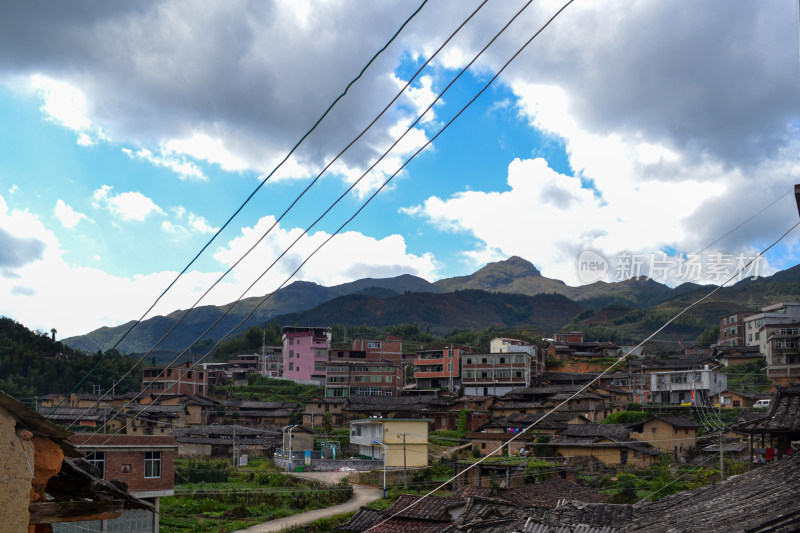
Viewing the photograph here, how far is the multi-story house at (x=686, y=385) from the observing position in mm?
52562

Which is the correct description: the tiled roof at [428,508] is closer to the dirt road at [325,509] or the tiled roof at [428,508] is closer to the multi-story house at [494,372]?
the dirt road at [325,509]

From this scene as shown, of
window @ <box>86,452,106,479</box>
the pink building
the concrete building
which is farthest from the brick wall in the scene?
the pink building

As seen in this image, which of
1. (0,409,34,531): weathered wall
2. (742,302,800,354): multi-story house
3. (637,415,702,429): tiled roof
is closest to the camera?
(0,409,34,531): weathered wall

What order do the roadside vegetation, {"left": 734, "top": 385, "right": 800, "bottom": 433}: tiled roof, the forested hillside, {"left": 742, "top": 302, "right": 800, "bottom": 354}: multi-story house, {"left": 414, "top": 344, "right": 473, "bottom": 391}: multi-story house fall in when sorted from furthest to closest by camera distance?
{"left": 742, "top": 302, "right": 800, "bottom": 354}: multi-story house
{"left": 414, "top": 344, "right": 473, "bottom": 391}: multi-story house
the forested hillside
the roadside vegetation
{"left": 734, "top": 385, "right": 800, "bottom": 433}: tiled roof

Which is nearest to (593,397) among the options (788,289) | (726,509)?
(726,509)

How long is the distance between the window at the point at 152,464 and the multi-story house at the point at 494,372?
40919mm

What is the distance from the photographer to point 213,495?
3291 centimetres

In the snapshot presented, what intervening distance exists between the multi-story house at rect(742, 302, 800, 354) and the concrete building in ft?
131

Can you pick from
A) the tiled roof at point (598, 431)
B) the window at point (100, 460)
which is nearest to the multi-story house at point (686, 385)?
the tiled roof at point (598, 431)

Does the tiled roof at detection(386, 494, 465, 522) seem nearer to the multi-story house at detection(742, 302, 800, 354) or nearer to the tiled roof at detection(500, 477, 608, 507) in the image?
the tiled roof at detection(500, 477, 608, 507)

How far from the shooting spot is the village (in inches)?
977

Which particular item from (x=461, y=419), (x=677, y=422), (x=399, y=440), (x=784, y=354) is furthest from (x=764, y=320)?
(x=399, y=440)

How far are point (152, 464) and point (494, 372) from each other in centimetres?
4228

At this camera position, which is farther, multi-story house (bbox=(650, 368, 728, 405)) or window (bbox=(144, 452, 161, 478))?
multi-story house (bbox=(650, 368, 728, 405))
